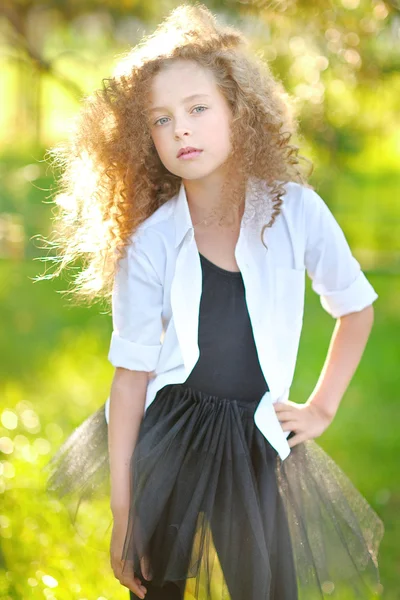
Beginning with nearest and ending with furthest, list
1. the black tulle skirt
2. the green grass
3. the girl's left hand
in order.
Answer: the black tulle skirt → the girl's left hand → the green grass

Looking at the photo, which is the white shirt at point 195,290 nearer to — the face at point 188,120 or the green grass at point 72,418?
the face at point 188,120

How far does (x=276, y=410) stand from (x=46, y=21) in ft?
10.7

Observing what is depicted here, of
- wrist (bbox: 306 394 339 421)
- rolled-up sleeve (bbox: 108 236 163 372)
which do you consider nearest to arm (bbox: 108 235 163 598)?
rolled-up sleeve (bbox: 108 236 163 372)

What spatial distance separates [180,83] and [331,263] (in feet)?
1.47

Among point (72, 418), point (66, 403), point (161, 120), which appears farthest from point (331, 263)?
point (66, 403)

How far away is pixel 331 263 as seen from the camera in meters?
1.65

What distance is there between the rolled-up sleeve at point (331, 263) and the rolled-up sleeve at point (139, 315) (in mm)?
313

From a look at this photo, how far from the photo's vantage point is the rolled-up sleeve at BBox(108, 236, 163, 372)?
1558 millimetres

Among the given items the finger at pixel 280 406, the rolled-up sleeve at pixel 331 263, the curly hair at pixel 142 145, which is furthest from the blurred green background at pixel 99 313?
the finger at pixel 280 406

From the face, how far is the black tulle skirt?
1.40 feet

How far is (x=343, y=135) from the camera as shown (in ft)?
11.5

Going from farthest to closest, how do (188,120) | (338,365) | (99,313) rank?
(99,313) < (338,365) < (188,120)

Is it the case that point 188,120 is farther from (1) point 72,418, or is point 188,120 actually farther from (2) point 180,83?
(1) point 72,418

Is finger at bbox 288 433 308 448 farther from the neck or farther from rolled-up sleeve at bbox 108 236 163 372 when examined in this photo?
the neck
